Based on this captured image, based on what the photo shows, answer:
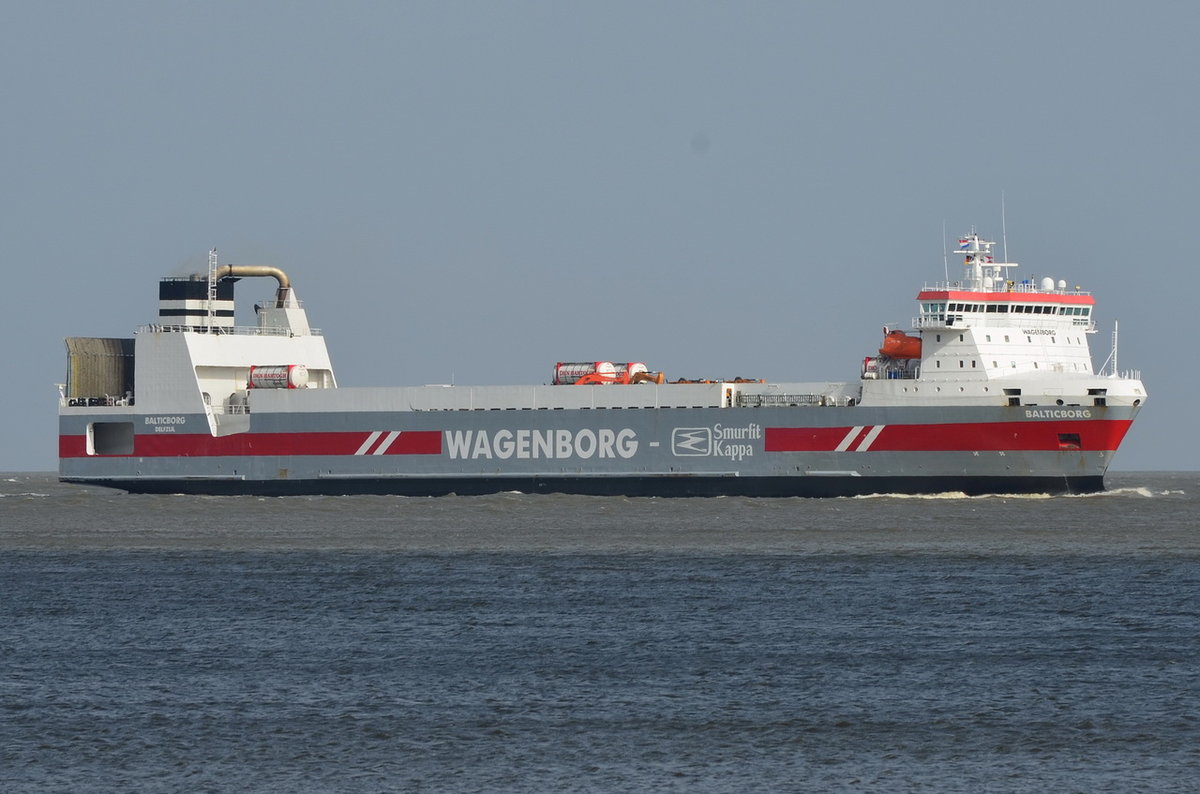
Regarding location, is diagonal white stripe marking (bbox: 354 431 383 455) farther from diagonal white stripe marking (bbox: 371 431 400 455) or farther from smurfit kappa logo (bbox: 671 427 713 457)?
smurfit kappa logo (bbox: 671 427 713 457)

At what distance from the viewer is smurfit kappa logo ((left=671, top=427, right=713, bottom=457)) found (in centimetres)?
5097

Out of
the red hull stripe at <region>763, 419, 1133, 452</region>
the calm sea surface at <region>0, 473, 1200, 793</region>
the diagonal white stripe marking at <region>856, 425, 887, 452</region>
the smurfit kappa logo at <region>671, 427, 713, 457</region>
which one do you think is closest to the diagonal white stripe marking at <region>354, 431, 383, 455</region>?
the smurfit kappa logo at <region>671, 427, 713, 457</region>

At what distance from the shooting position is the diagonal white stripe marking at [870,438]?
160 feet

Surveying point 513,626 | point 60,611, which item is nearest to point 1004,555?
point 513,626

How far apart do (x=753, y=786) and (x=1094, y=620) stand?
10.8m

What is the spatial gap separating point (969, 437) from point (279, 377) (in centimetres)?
2304

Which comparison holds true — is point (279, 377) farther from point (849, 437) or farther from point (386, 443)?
point (849, 437)

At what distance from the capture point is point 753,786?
49.0ft

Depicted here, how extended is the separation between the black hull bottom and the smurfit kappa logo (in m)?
0.80

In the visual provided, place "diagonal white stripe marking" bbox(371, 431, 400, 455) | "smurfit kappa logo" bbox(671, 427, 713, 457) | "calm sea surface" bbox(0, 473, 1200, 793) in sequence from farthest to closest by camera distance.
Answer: "diagonal white stripe marking" bbox(371, 431, 400, 455) < "smurfit kappa logo" bbox(671, 427, 713, 457) < "calm sea surface" bbox(0, 473, 1200, 793)

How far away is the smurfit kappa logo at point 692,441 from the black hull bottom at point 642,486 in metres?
0.80

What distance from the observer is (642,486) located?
171ft

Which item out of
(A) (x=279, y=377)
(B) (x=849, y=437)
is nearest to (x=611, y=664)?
(B) (x=849, y=437)

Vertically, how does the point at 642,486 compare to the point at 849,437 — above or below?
below
